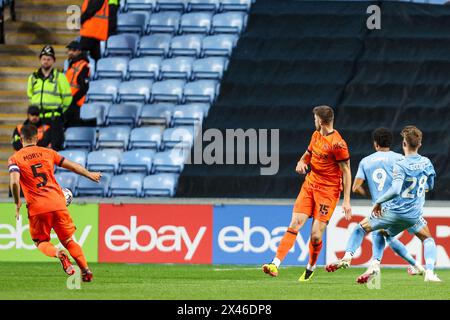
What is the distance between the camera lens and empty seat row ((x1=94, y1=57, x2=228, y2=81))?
21125mm

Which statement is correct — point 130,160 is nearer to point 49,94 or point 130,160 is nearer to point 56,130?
point 56,130

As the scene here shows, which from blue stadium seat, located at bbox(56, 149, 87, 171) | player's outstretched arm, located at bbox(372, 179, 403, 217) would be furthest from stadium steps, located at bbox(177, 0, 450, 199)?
player's outstretched arm, located at bbox(372, 179, 403, 217)

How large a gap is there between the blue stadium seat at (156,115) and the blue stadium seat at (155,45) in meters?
1.47

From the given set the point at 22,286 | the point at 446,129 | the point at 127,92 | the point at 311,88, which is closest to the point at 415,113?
the point at 446,129

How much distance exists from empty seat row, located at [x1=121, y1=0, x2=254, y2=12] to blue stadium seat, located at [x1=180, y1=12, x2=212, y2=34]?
0.39 metres

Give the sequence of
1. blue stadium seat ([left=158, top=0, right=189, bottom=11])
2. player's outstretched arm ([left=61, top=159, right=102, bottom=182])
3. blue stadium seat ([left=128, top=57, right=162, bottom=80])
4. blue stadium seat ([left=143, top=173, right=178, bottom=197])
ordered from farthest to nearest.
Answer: blue stadium seat ([left=158, top=0, right=189, bottom=11]) → blue stadium seat ([left=128, top=57, right=162, bottom=80]) → blue stadium seat ([left=143, top=173, right=178, bottom=197]) → player's outstretched arm ([left=61, top=159, right=102, bottom=182])

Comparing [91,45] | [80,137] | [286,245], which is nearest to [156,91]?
[91,45]

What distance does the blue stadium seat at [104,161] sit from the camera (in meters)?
→ 19.4

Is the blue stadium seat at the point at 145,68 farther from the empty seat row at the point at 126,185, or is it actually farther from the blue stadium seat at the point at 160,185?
the blue stadium seat at the point at 160,185

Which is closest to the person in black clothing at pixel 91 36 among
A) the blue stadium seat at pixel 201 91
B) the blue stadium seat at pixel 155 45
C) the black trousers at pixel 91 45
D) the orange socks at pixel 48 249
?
the black trousers at pixel 91 45

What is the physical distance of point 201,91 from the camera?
20.7 meters

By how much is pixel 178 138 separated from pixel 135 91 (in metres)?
1.52

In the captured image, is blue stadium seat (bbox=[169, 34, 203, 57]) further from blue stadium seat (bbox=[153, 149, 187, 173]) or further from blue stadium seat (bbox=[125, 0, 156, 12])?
blue stadium seat (bbox=[153, 149, 187, 173])

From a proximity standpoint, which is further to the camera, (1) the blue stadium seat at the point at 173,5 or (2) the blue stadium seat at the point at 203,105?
(1) the blue stadium seat at the point at 173,5
